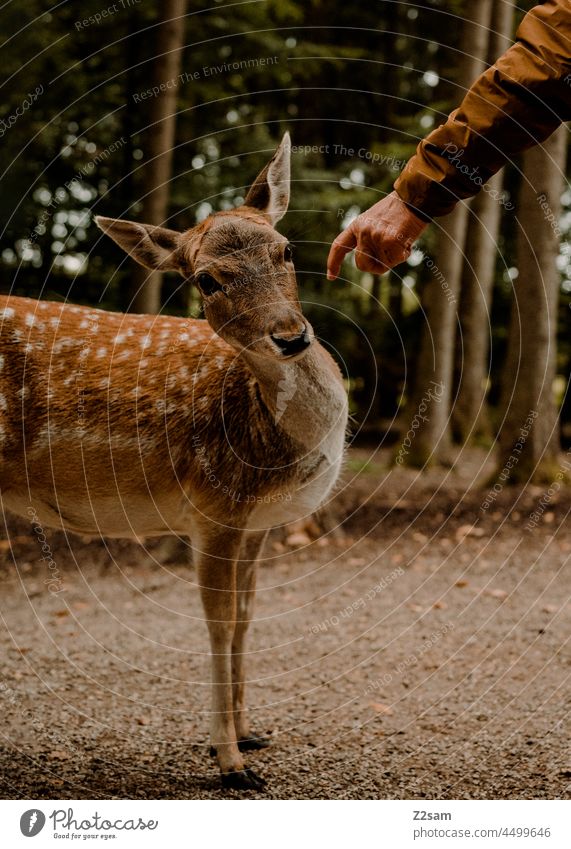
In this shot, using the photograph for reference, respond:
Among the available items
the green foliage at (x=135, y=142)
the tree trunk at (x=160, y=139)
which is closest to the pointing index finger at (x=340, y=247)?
the green foliage at (x=135, y=142)

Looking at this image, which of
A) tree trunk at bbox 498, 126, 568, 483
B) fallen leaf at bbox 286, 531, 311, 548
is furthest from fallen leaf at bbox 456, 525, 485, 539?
fallen leaf at bbox 286, 531, 311, 548

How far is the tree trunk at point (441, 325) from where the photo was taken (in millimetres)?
9703

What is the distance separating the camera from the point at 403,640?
5.25m

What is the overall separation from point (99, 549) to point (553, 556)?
13.6 ft

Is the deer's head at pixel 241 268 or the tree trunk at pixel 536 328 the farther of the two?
the tree trunk at pixel 536 328

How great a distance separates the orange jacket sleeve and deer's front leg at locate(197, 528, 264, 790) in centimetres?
158

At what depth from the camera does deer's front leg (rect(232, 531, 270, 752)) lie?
381cm

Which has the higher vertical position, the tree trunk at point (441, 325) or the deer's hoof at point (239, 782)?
the tree trunk at point (441, 325)

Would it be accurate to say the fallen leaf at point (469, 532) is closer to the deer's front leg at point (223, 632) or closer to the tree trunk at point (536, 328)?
the tree trunk at point (536, 328)

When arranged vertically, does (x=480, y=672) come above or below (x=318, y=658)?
above

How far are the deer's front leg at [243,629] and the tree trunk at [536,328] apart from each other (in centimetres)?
517

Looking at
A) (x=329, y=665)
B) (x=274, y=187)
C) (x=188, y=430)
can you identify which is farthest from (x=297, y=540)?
(x=274, y=187)

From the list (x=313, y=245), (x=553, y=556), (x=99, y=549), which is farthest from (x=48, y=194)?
(x=553, y=556)
